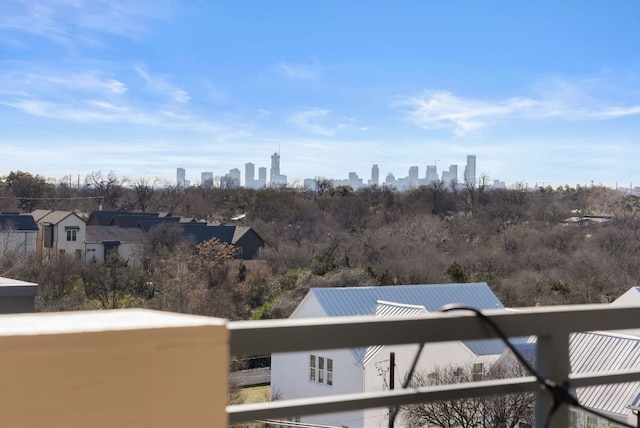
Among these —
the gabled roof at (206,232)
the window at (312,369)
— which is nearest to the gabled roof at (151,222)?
the gabled roof at (206,232)

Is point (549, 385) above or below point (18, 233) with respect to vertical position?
above

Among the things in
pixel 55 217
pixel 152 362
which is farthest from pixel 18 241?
pixel 152 362

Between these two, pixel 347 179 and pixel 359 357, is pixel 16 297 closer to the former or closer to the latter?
pixel 359 357

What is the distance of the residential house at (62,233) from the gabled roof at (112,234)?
34 cm

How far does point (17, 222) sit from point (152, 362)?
2748cm

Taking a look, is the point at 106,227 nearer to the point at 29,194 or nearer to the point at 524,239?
the point at 29,194

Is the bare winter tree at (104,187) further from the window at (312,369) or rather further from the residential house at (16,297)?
the residential house at (16,297)

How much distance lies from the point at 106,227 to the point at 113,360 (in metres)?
27.9

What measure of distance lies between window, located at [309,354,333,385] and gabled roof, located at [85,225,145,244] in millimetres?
13021

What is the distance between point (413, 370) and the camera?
1.00 metres

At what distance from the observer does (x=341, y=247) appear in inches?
1041

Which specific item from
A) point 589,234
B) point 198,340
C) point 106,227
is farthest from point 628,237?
point 198,340

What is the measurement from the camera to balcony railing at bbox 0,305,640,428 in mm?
645

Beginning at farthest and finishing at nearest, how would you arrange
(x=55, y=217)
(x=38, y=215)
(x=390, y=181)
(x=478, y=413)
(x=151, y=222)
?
(x=390, y=181) → (x=151, y=222) → (x=38, y=215) → (x=55, y=217) → (x=478, y=413)
